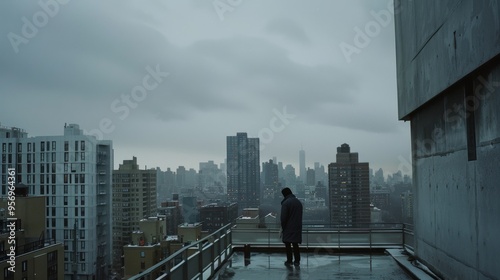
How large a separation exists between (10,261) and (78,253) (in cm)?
5814

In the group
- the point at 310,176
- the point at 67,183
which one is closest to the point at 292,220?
the point at 310,176

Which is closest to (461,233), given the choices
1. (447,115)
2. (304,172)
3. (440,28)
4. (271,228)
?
(447,115)

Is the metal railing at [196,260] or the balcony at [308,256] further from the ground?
the metal railing at [196,260]

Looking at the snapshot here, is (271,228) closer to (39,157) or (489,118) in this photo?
(489,118)

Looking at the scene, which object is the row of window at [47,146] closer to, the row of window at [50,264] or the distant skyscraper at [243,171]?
the distant skyscraper at [243,171]

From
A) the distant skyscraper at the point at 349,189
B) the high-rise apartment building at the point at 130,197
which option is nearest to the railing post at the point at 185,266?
the distant skyscraper at the point at 349,189

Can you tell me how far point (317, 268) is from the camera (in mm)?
10344

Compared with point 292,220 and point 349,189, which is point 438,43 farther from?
point 349,189

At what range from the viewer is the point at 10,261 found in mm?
32250

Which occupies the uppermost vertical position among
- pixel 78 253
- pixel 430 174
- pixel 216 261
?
pixel 430 174

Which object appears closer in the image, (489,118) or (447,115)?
(489,118)

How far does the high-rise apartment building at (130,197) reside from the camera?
114 metres

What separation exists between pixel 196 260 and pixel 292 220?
3.15 metres

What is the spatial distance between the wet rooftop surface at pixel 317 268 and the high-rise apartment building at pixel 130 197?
A: 106 metres
